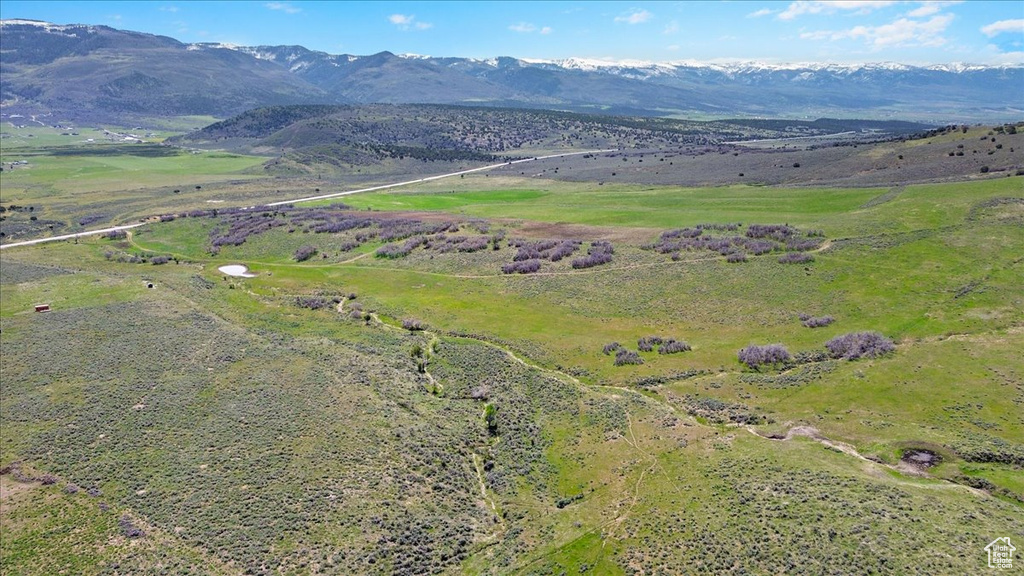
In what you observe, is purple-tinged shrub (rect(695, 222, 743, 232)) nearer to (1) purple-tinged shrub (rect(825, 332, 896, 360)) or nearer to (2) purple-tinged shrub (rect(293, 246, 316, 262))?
(1) purple-tinged shrub (rect(825, 332, 896, 360))

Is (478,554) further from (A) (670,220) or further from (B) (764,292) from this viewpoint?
(A) (670,220)

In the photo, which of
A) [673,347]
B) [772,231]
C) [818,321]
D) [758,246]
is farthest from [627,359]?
[772,231]

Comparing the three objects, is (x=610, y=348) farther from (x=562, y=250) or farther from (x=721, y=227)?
(x=721, y=227)

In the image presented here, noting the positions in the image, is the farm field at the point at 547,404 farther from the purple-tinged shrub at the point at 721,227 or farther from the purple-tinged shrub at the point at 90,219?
the purple-tinged shrub at the point at 90,219

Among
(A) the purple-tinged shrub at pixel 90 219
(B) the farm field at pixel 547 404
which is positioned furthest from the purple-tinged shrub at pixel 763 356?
(A) the purple-tinged shrub at pixel 90 219

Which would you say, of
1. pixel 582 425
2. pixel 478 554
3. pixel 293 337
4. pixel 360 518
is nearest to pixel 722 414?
pixel 582 425

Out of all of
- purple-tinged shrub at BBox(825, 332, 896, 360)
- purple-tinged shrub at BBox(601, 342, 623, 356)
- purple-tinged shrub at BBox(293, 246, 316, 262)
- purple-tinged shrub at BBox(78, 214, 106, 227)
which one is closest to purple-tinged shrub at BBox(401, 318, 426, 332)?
purple-tinged shrub at BBox(601, 342, 623, 356)

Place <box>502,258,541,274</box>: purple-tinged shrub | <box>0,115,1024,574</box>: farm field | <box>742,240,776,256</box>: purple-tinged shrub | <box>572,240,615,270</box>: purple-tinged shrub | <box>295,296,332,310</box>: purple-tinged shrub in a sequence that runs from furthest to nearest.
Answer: <box>502,258,541,274</box>: purple-tinged shrub → <box>572,240,615,270</box>: purple-tinged shrub → <box>742,240,776,256</box>: purple-tinged shrub → <box>295,296,332,310</box>: purple-tinged shrub → <box>0,115,1024,574</box>: farm field
